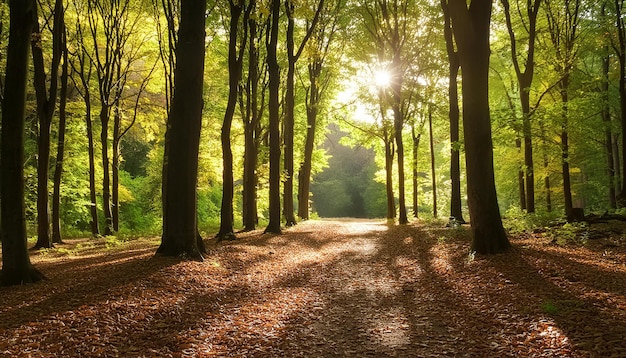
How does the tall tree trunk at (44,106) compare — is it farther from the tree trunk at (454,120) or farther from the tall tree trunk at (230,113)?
the tree trunk at (454,120)

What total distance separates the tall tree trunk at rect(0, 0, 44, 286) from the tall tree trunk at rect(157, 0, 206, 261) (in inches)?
105

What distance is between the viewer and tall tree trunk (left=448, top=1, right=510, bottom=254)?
28.8ft

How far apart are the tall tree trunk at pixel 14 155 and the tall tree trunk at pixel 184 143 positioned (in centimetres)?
266

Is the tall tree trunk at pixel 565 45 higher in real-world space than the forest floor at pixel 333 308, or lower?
higher

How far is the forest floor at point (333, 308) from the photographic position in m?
4.56

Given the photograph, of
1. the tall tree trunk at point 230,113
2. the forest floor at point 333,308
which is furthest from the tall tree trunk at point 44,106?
the tall tree trunk at point 230,113

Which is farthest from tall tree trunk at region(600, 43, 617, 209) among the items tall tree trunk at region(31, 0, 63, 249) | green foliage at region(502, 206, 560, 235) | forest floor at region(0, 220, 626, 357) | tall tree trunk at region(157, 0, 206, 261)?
tall tree trunk at region(31, 0, 63, 249)

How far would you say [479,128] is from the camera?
885cm

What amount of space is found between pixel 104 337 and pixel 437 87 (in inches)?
815

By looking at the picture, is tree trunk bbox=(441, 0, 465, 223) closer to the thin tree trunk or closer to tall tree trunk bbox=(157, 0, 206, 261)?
the thin tree trunk

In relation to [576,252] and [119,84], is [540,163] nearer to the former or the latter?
[576,252]

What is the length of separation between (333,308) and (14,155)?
6.38 m

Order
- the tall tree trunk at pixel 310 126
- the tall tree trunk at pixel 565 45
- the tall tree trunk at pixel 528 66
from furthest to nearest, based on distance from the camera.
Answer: the tall tree trunk at pixel 310 126 < the tall tree trunk at pixel 565 45 < the tall tree trunk at pixel 528 66

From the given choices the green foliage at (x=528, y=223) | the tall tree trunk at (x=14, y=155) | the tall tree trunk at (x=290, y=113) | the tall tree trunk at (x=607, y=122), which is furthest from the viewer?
the tall tree trunk at (x=607, y=122)
